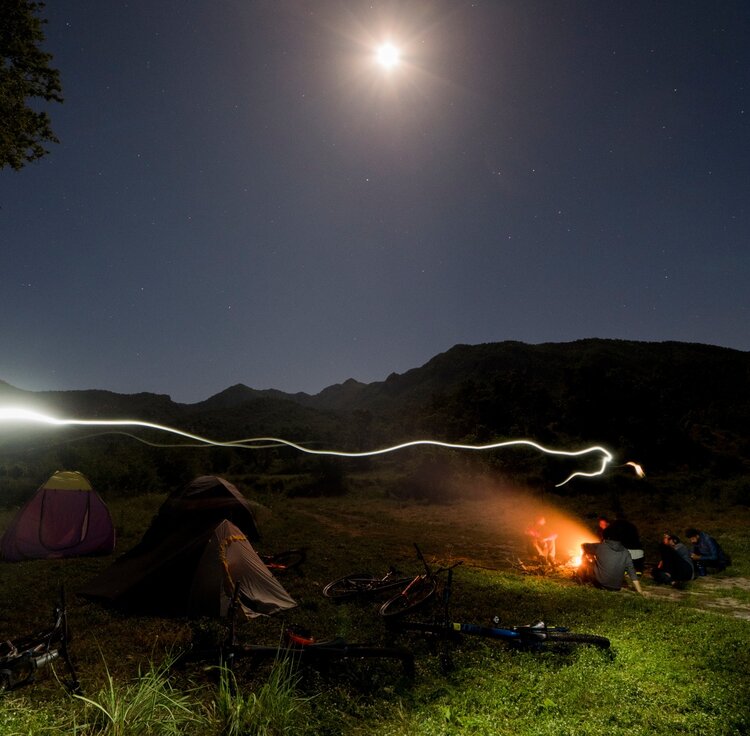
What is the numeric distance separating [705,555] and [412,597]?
10374 mm

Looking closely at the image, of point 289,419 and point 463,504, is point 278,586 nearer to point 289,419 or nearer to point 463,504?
point 463,504

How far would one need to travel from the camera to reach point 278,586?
1155cm

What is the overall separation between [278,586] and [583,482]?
102 ft

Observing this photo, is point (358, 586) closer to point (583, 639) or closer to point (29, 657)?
point (583, 639)

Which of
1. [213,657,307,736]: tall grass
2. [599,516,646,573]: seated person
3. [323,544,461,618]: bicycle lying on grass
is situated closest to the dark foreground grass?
[213,657,307,736]: tall grass

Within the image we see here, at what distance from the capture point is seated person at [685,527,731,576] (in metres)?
14.5

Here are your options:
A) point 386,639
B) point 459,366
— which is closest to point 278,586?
point 386,639

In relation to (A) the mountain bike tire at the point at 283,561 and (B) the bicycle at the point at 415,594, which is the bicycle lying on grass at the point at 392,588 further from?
(A) the mountain bike tire at the point at 283,561

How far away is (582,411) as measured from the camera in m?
51.1

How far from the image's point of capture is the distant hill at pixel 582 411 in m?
45.5

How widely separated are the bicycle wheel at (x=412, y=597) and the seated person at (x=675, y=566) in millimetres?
7536

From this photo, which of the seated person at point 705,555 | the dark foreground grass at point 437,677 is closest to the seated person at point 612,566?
the dark foreground grass at point 437,677

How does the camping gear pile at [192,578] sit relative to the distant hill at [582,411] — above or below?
below

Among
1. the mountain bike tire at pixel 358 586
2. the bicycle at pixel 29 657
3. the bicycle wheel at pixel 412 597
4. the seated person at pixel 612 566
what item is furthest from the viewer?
the seated person at pixel 612 566
